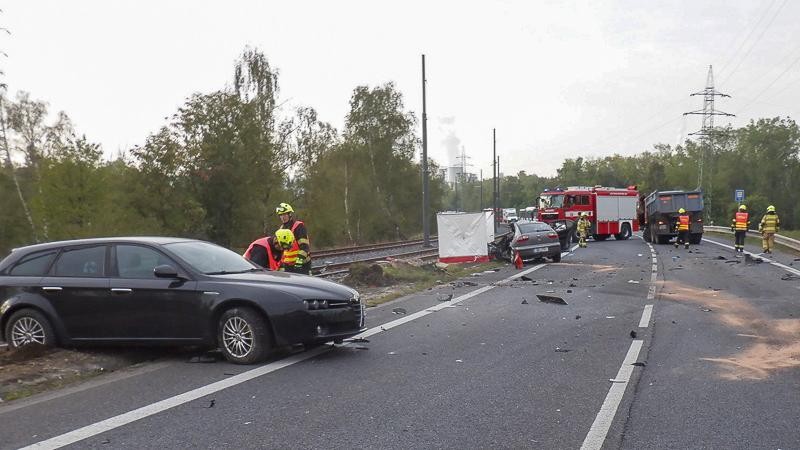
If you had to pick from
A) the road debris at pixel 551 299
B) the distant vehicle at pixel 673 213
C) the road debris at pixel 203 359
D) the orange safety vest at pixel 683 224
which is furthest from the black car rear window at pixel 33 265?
the distant vehicle at pixel 673 213

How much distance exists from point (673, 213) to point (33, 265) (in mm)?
31890

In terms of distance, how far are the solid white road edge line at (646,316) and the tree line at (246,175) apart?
374 inches

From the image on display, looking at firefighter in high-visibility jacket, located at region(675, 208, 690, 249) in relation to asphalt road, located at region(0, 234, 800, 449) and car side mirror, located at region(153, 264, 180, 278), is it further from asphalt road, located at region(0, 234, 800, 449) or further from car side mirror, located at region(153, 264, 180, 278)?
car side mirror, located at region(153, 264, 180, 278)

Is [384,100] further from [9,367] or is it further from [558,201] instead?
[9,367]

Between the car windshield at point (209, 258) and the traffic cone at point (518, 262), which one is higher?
the car windshield at point (209, 258)

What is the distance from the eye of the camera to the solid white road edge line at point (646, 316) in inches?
413

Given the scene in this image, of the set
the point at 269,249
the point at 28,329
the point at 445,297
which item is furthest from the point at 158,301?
the point at 445,297

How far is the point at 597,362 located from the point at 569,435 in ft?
9.23

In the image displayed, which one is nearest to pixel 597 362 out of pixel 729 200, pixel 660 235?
pixel 660 235

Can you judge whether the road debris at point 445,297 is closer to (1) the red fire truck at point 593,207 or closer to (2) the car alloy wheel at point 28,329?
(2) the car alloy wheel at point 28,329

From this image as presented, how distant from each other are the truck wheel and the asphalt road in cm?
3094

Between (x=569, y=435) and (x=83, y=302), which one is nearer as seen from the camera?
(x=569, y=435)

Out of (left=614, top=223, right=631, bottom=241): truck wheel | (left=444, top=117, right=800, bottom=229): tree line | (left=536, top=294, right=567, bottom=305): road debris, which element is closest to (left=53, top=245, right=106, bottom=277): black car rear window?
(left=536, top=294, right=567, bottom=305): road debris

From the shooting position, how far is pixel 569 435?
515cm
